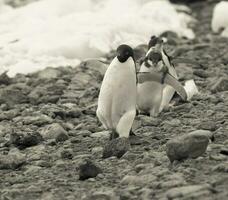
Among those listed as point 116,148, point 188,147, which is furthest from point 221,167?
point 116,148

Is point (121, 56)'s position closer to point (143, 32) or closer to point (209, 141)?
point (209, 141)

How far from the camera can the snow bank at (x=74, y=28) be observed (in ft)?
33.0

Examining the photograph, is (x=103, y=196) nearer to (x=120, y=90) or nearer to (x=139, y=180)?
(x=139, y=180)

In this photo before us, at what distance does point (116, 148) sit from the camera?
18.1 ft

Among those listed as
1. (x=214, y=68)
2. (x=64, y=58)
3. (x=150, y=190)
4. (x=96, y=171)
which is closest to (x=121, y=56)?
(x=96, y=171)

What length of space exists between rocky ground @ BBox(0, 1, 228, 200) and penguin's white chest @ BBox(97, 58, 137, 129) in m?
0.25

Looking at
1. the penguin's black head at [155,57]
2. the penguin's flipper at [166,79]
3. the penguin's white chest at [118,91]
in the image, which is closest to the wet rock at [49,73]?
the penguin's black head at [155,57]

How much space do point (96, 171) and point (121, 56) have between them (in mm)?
1433

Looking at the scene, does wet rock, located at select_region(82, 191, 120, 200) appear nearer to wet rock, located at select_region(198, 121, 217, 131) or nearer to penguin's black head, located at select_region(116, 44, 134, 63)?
wet rock, located at select_region(198, 121, 217, 131)

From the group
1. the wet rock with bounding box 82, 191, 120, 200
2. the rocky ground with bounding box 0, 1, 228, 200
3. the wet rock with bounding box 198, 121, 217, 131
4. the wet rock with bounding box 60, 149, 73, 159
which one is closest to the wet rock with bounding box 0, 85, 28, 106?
the rocky ground with bounding box 0, 1, 228, 200

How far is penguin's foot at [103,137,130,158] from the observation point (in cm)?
548

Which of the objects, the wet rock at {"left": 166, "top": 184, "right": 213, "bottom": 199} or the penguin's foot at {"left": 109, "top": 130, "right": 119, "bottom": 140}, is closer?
the wet rock at {"left": 166, "top": 184, "right": 213, "bottom": 199}

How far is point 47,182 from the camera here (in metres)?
5.01

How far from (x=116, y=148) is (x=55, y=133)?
0.89 m
